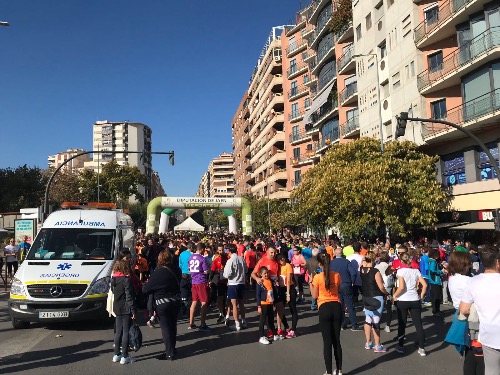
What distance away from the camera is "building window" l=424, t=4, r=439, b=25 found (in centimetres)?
2633

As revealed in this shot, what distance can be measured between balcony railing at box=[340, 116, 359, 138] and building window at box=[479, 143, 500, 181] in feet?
43.1

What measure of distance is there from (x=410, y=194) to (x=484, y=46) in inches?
309

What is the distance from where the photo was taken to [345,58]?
125ft


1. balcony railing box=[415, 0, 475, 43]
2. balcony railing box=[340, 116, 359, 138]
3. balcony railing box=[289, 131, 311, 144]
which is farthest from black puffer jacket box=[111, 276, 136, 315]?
balcony railing box=[289, 131, 311, 144]

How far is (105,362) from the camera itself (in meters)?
7.18

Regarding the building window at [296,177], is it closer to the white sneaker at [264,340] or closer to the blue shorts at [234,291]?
the blue shorts at [234,291]

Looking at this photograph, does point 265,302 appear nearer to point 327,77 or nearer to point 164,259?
point 164,259

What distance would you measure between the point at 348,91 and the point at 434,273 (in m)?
28.3

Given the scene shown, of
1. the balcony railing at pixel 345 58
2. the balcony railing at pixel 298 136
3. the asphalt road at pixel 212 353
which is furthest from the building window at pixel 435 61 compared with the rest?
the balcony railing at pixel 298 136

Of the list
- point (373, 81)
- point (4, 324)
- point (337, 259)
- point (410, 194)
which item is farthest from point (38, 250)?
point (373, 81)

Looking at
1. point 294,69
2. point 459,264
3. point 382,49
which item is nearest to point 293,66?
point 294,69

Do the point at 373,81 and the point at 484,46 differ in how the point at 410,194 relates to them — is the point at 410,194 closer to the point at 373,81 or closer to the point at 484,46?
the point at 484,46

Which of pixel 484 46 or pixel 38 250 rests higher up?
pixel 484 46

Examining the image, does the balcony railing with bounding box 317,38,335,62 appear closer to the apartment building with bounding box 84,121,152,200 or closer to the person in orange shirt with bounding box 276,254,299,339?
the person in orange shirt with bounding box 276,254,299,339
